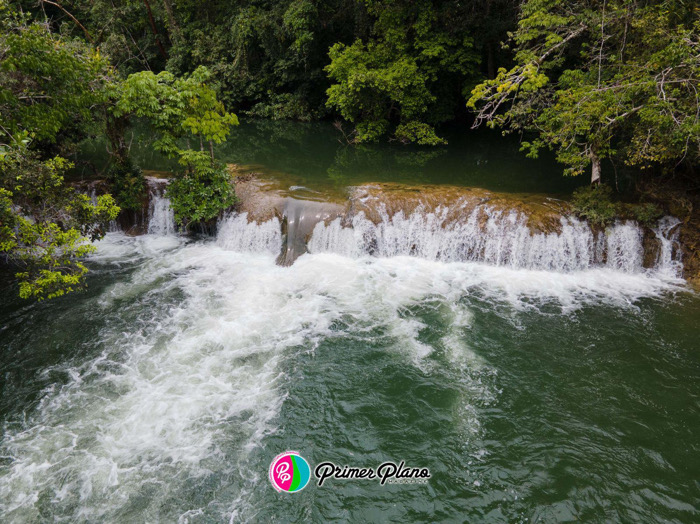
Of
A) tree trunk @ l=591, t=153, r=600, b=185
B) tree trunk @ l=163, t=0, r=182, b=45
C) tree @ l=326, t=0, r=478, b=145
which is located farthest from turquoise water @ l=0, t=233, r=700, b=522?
tree trunk @ l=163, t=0, r=182, b=45

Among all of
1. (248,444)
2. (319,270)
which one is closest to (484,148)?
(319,270)

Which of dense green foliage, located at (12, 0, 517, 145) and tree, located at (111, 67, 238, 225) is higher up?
dense green foliage, located at (12, 0, 517, 145)

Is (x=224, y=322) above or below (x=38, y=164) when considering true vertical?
below

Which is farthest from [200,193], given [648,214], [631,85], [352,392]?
[648,214]

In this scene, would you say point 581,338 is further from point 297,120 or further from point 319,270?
point 297,120

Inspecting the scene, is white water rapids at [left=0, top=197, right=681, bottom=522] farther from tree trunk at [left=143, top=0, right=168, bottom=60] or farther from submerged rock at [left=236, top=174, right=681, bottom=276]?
tree trunk at [left=143, top=0, right=168, bottom=60]

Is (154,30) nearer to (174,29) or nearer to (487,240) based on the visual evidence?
(174,29)
